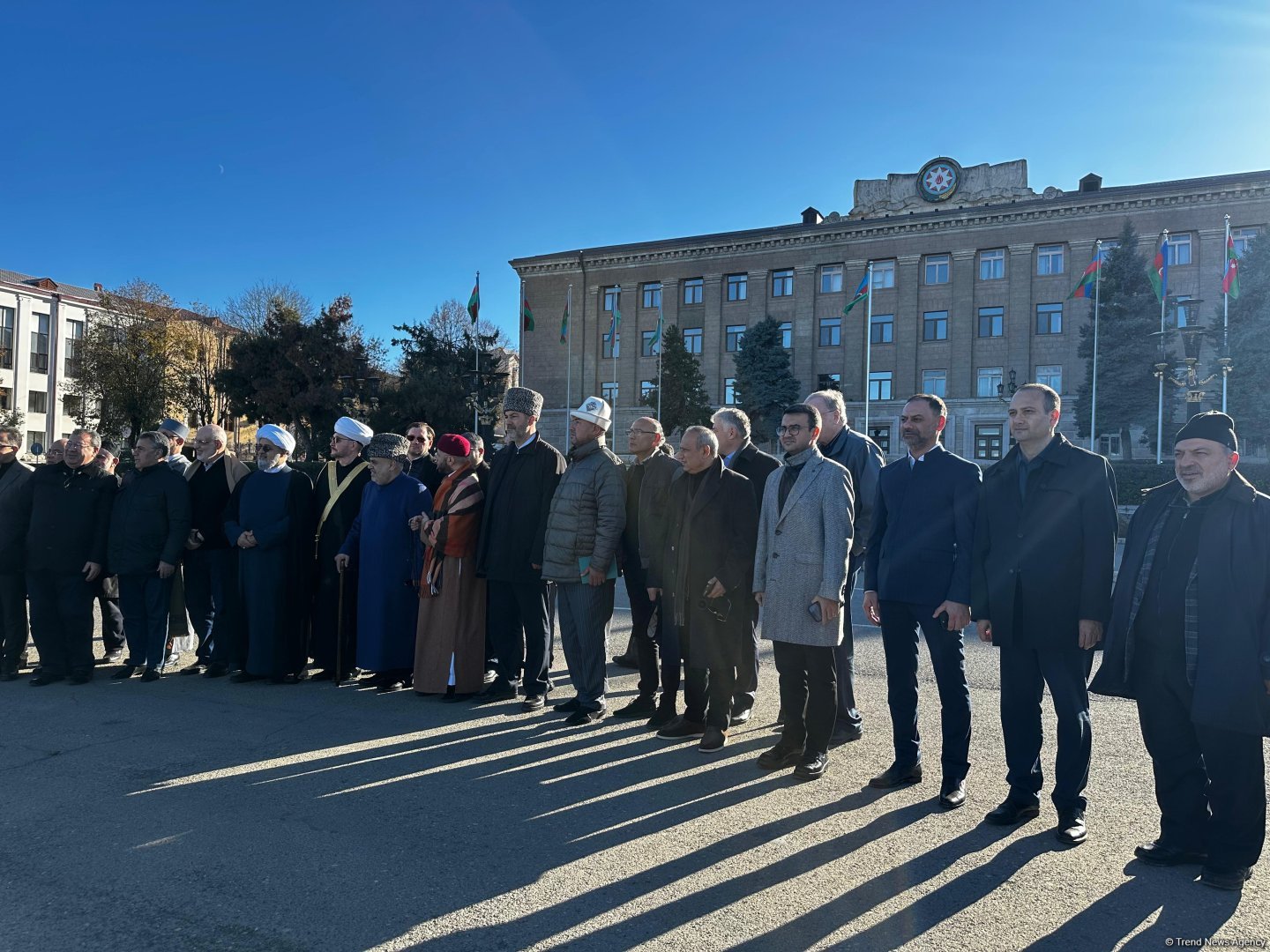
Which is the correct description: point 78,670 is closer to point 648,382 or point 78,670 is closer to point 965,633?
point 965,633

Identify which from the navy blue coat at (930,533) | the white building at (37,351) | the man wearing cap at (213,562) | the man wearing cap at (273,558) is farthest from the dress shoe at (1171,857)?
the white building at (37,351)

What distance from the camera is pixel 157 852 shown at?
3986 mm

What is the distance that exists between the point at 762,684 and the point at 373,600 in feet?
11.4

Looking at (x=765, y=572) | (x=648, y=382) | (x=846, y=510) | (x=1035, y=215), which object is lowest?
(x=765, y=572)

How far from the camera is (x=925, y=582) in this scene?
495 centimetres

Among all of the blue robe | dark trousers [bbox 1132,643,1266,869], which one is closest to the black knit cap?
dark trousers [bbox 1132,643,1266,869]

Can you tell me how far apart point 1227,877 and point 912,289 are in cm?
5202

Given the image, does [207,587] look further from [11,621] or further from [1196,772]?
[1196,772]

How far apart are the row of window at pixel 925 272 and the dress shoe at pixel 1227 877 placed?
1886 inches

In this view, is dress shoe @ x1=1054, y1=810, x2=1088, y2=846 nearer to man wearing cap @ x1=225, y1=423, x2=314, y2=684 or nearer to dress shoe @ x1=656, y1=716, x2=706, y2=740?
dress shoe @ x1=656, y1=716, x2=706, y2=740

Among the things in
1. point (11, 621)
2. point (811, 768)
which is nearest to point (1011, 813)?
point (811, 768)

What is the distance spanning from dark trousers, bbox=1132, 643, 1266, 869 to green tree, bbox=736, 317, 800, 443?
155 ft

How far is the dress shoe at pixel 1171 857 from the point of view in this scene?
12.9 feet

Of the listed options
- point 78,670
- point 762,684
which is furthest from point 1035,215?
point 78,670
